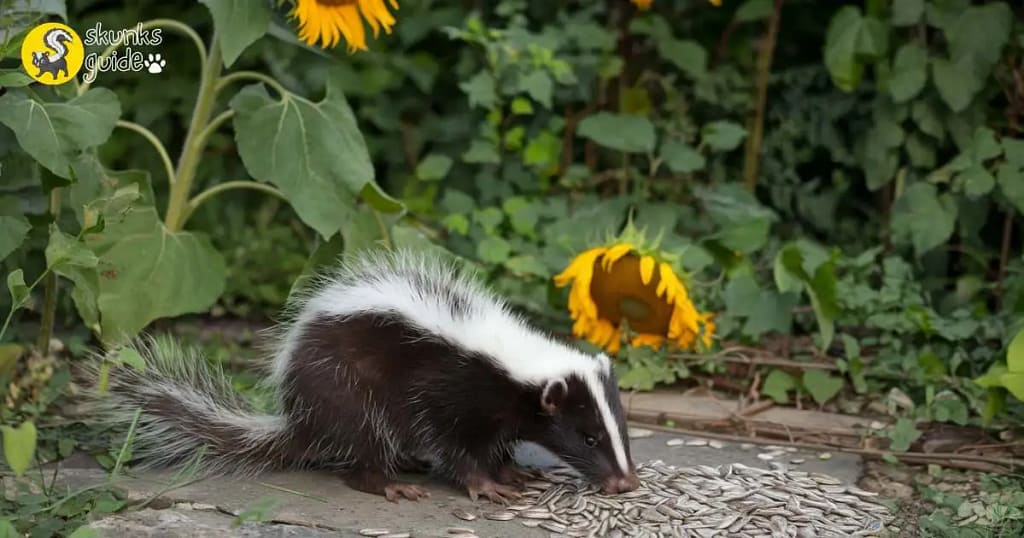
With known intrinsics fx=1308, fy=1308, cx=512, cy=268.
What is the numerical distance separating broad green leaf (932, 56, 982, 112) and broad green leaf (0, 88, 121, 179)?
3465 millimetres

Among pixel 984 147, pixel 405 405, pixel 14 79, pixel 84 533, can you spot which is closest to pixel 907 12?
pixel 984 147

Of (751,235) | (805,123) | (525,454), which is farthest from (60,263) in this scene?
(805,123)

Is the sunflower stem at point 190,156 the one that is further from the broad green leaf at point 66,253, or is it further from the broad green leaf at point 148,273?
the broad green leaf at point 66,253

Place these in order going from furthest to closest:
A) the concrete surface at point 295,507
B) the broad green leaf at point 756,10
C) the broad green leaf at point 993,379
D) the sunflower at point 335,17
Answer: the broad green leaf at point 756,10 < the sunflower at point 335,17 < the broad green leaf at point 993,379 < the concrete surface at point 295,507

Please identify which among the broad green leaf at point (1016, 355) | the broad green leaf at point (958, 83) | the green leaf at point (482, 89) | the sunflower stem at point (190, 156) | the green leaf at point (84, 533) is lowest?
the green leaf at point (84, 533)

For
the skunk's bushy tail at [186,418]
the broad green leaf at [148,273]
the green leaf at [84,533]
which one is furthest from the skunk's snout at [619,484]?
the broad green leaf at [148,273]

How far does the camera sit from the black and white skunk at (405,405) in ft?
13.1

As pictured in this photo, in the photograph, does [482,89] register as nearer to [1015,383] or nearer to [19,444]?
[1015,383]

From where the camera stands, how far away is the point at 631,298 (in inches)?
200

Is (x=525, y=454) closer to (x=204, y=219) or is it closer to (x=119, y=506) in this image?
(x=119, y=506)

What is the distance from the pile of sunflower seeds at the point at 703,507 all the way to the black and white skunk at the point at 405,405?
0.09 meters

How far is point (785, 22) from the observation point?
6797 mm

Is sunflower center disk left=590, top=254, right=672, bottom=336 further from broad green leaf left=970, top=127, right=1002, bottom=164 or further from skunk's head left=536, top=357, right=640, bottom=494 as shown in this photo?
broad green leaf left=970, top=127, right=1002, bottom=164

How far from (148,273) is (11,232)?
0.54 m
